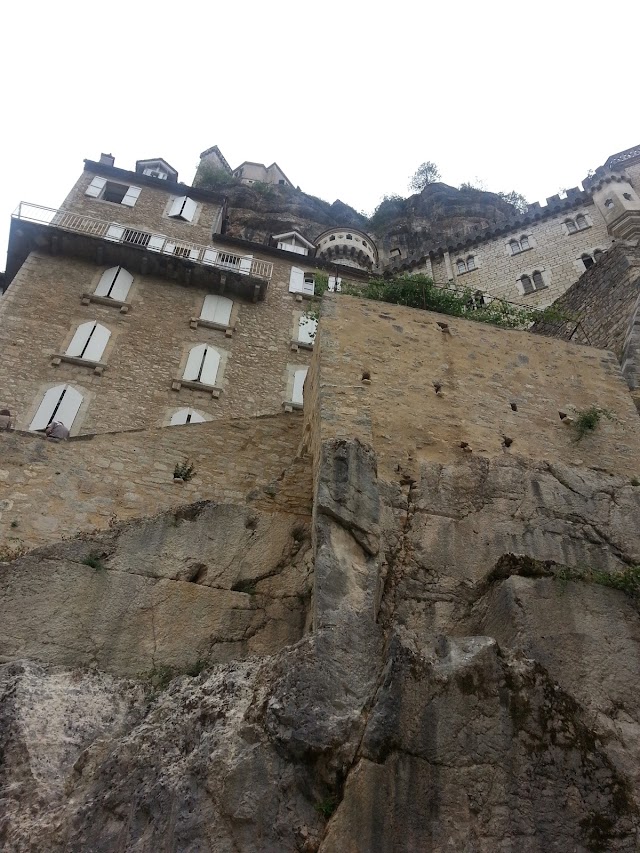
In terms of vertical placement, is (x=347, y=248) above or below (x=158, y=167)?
below

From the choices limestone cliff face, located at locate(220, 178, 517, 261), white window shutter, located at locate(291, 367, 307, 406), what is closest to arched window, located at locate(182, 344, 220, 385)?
white window shutter, located at locate(291, 367, 307, 406)

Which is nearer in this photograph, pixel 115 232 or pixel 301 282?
pixel 115 232

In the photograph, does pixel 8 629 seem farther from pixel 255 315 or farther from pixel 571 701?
pixel 255 315

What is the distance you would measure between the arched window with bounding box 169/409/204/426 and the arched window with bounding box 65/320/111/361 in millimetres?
2364

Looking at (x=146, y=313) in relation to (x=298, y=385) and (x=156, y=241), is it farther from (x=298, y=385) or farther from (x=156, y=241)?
(x=298, y=385)

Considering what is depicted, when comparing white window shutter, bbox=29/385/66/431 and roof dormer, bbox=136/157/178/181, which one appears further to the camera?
roof dormer, bbox=136/157/178/181

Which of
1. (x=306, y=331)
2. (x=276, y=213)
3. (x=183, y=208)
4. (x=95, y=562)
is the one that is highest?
(x=276, y=213)

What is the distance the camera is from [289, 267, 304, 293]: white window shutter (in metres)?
19.2

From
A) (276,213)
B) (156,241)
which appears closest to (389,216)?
(276,213)

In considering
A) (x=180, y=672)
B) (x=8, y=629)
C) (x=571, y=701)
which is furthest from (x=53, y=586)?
(x=571, y=701)

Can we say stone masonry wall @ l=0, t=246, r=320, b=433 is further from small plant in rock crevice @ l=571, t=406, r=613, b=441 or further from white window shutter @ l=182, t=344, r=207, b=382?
small plant in rock crevice @ l=571, t=406, r=613, b=441

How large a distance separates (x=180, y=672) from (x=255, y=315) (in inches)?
514

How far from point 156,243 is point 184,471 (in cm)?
1230

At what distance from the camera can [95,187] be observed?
69.8ft
